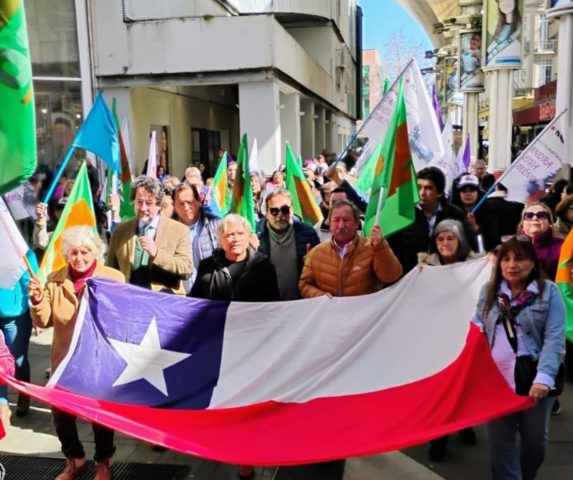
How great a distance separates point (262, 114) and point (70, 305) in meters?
12.0

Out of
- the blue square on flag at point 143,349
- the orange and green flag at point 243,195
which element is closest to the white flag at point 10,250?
the blue square on flag at point 143,349

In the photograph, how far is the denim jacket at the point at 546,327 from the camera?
11.1 feet

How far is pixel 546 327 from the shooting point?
11.3 ft

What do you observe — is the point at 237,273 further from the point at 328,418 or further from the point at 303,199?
the point at 303,199

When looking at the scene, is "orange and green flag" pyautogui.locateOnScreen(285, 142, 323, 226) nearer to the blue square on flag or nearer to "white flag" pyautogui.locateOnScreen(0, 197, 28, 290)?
the blue square on flag

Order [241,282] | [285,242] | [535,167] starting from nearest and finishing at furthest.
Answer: [241,282], [285,242], [535,167]

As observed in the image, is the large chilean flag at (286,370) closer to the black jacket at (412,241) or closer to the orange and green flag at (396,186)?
the orange and green flag at (396,186)

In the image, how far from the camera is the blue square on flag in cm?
389

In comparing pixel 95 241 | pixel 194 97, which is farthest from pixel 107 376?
pixel 194 97

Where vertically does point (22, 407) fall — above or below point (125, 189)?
below

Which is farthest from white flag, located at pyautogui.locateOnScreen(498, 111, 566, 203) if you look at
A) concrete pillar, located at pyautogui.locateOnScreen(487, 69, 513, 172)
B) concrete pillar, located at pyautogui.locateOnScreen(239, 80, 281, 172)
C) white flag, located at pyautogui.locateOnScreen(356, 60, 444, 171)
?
concrete pillar, located at pyautogui.locateOnScreen(487, 69, 513, 172)

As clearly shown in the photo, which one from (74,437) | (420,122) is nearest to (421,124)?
(420,122)

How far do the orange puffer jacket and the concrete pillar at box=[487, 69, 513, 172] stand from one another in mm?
18997

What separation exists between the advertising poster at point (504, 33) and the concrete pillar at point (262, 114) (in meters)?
9.56
